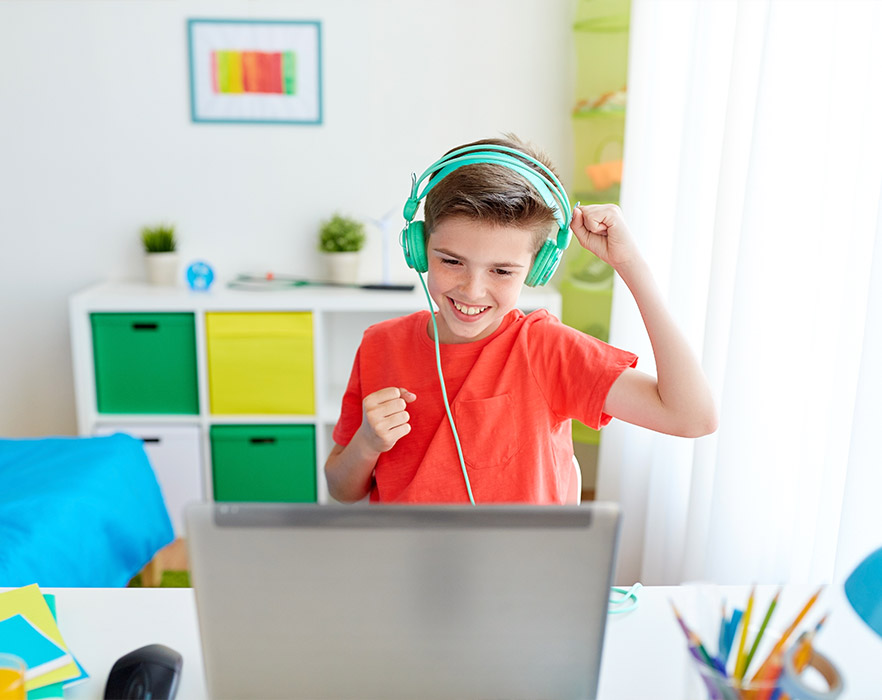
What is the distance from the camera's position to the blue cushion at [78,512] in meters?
1.75

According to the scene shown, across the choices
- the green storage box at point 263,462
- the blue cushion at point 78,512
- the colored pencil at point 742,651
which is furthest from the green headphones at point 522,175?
the green storage box at point 263,462

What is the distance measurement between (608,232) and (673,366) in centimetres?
21

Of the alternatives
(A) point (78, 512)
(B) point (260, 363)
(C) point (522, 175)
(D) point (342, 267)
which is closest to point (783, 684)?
(C) point (522, 175)

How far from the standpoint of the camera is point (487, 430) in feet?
4.14

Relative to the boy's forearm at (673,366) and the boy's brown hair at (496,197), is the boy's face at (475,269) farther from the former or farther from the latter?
the boy's forearm at (673,366)

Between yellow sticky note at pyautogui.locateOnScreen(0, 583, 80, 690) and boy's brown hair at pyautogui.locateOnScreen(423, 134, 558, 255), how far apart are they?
74cm

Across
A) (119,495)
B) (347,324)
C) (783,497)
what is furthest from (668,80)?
(119,495)

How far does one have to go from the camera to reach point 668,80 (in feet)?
7.43

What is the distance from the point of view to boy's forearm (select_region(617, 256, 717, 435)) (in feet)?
3.66

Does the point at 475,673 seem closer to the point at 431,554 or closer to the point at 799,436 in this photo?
the point at 431,554

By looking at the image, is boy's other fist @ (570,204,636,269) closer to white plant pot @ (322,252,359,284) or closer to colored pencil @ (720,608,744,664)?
colored pencil @ (720,608,744,664)

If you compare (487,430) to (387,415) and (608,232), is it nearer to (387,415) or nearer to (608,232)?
(387,415)

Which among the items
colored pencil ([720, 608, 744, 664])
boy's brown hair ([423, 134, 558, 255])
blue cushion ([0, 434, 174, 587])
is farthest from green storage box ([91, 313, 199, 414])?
colored pencil ([720, 608, 744, 664])

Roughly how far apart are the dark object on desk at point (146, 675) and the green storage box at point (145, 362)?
1940mm
